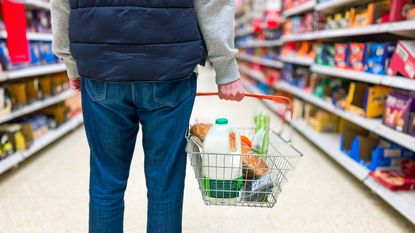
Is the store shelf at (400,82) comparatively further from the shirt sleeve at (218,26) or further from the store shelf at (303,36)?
the store shelf at (303,36)

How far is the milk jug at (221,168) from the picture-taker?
109cm

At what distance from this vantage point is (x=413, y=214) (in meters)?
1.80

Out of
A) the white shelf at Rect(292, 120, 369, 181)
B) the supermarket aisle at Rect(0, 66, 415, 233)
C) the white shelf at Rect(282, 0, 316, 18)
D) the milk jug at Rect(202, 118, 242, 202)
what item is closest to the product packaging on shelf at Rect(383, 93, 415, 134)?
the white shelf at Rect(292, 120, 369, 181)

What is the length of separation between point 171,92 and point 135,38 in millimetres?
193

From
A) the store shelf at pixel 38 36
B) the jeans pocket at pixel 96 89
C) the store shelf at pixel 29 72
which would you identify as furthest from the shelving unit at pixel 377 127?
the store shelf at pixel 38 36

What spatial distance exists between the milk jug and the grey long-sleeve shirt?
172mm

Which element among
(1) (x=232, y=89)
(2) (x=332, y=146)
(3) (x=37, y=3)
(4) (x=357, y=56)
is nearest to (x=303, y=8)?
(4) (x=357, y=56)

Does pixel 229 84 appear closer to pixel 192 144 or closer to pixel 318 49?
pixel 192 144

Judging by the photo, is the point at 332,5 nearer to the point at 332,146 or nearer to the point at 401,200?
the point at 332,146

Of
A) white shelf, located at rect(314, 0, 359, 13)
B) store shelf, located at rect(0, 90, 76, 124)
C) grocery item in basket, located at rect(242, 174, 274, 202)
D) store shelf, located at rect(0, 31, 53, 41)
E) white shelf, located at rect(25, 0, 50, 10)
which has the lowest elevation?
store shelf, located at rect(0, 90, 76, 124)

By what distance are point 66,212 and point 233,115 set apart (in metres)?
3.13

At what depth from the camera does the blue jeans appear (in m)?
1.04

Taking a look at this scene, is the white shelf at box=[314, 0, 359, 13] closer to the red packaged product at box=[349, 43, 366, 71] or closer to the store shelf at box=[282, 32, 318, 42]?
the store shelf at box=[282, 32, 318, 42]

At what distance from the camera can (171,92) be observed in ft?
3.43
